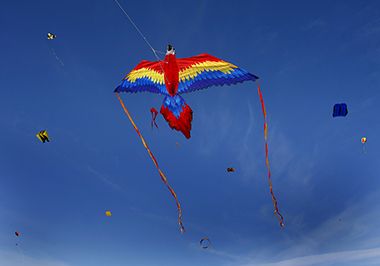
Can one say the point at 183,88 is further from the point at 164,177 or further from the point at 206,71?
the point at 164,177

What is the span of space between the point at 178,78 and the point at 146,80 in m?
2.07

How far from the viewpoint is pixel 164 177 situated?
15406mm

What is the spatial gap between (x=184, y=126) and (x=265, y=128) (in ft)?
17.4

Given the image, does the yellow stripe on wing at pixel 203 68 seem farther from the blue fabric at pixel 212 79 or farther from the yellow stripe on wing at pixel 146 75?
the yellow stripe on wing at pixel 146 75

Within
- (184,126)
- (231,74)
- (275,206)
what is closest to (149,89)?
(184,126)

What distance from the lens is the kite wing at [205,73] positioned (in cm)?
1858

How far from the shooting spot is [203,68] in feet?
63.6

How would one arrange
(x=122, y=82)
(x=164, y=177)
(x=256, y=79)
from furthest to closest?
(x=122, y=82) < (x=256, y=79) < (x=164, y=177)

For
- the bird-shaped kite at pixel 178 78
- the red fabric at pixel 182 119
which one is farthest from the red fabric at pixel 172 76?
the red fabric at pixel 182 119

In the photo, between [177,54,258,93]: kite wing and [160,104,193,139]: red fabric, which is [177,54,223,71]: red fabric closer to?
[177,54,258,93]: kite wing

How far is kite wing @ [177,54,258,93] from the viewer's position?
18.6m

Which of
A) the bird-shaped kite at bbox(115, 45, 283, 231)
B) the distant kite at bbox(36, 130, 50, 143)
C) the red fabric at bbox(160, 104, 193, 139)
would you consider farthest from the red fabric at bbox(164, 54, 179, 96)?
the distant kite at bbox(36, 130, 50, 143)

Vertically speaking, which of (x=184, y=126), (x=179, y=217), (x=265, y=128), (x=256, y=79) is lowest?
(x=179, y=217)

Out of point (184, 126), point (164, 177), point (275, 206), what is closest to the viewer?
point (275, 206)
